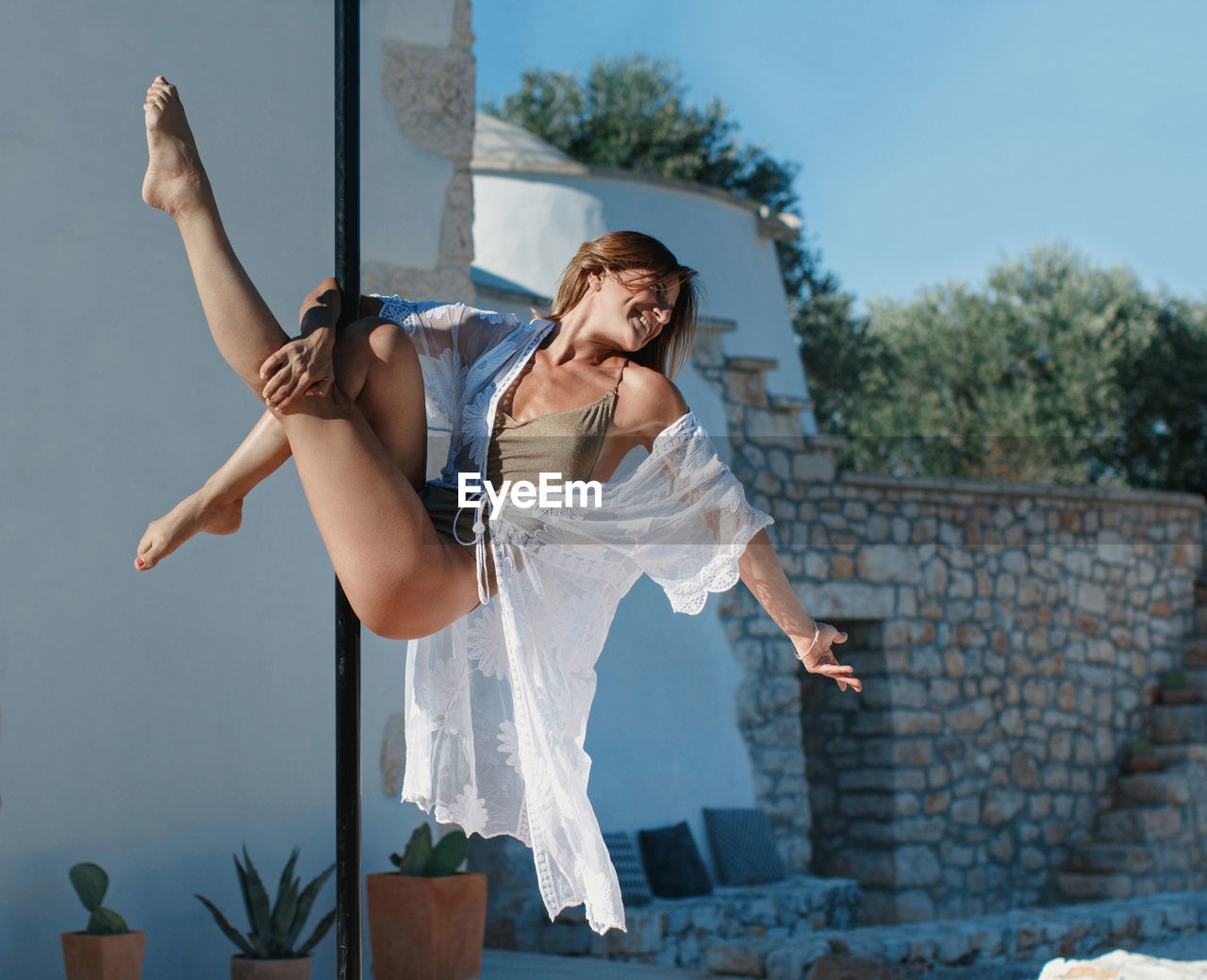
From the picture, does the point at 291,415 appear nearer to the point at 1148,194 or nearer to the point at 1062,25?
the point at 1062,25

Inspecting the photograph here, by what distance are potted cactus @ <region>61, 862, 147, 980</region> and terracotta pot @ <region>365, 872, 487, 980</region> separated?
2.31 ft

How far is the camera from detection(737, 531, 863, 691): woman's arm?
1.95 m

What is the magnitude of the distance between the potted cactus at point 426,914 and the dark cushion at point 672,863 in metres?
2.32

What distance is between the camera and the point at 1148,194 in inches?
551

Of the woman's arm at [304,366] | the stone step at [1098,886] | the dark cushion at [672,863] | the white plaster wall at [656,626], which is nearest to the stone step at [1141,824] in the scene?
the stone step at [1098,886]

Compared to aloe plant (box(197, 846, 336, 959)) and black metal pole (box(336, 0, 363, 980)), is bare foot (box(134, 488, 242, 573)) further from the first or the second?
aloe plant (box(197, 846, 336, 959))

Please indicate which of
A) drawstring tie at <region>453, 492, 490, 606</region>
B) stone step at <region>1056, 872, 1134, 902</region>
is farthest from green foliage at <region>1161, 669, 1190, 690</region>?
drawstring tie at <region>453, 492, 490, 606</region>

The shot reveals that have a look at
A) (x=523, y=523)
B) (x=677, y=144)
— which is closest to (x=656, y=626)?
(x=523, y=523)

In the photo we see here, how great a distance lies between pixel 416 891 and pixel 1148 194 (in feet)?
44.3

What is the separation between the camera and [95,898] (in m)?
3.02

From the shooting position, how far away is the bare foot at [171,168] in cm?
162

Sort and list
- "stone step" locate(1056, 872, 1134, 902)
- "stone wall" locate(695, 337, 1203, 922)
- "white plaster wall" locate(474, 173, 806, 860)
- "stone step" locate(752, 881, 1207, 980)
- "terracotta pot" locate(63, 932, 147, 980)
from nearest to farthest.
Answer: "terracotta pot" locate(63, 932, 147, 980) < "stone step" locate(752, 881, 1207, 980) < "white plaster wall" locate(474, 173, 806, 860) < "stone wall" locate(695, 337, 1203, 922) < "stone step" locate(1056, 872, 1134, 902)

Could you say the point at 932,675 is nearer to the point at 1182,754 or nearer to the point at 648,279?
the point at 1182,754

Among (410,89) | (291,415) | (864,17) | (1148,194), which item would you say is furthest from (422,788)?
(1148,194)
